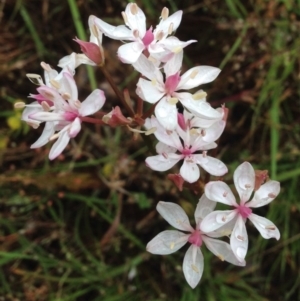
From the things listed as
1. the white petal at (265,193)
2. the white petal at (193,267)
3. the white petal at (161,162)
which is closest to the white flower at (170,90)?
the white petal at (161,162)

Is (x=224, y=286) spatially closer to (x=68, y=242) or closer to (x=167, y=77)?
(x=68, y=242)

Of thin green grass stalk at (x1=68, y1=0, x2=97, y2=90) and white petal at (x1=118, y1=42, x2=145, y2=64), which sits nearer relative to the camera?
white petal at (x1=118, y1=42, x2=145, y2=64)

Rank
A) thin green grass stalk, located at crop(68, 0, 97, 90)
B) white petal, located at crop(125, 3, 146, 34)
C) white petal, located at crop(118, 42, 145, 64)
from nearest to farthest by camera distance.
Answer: white petal, located at crop(118, 42, 145, 64)
white petal, located at crop(125, 3, 146, 34)
thin green grass stalk, located at crop(68, 0, 97, 90)

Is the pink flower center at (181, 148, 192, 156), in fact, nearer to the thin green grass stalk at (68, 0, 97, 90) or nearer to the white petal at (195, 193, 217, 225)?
the white petal at (195, 193, 217, 225)

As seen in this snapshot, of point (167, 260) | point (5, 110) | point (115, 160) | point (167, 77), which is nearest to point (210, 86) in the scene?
point (115, 160)

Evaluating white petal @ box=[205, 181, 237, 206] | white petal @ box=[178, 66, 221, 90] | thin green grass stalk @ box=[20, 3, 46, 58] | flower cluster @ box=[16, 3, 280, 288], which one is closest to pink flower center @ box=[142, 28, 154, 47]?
flower cluster @ box=[16, 3, 280, 288]

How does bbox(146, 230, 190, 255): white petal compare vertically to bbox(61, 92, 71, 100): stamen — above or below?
below

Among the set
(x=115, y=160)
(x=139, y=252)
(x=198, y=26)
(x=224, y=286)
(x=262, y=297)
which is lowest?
(x=262, y=297)
